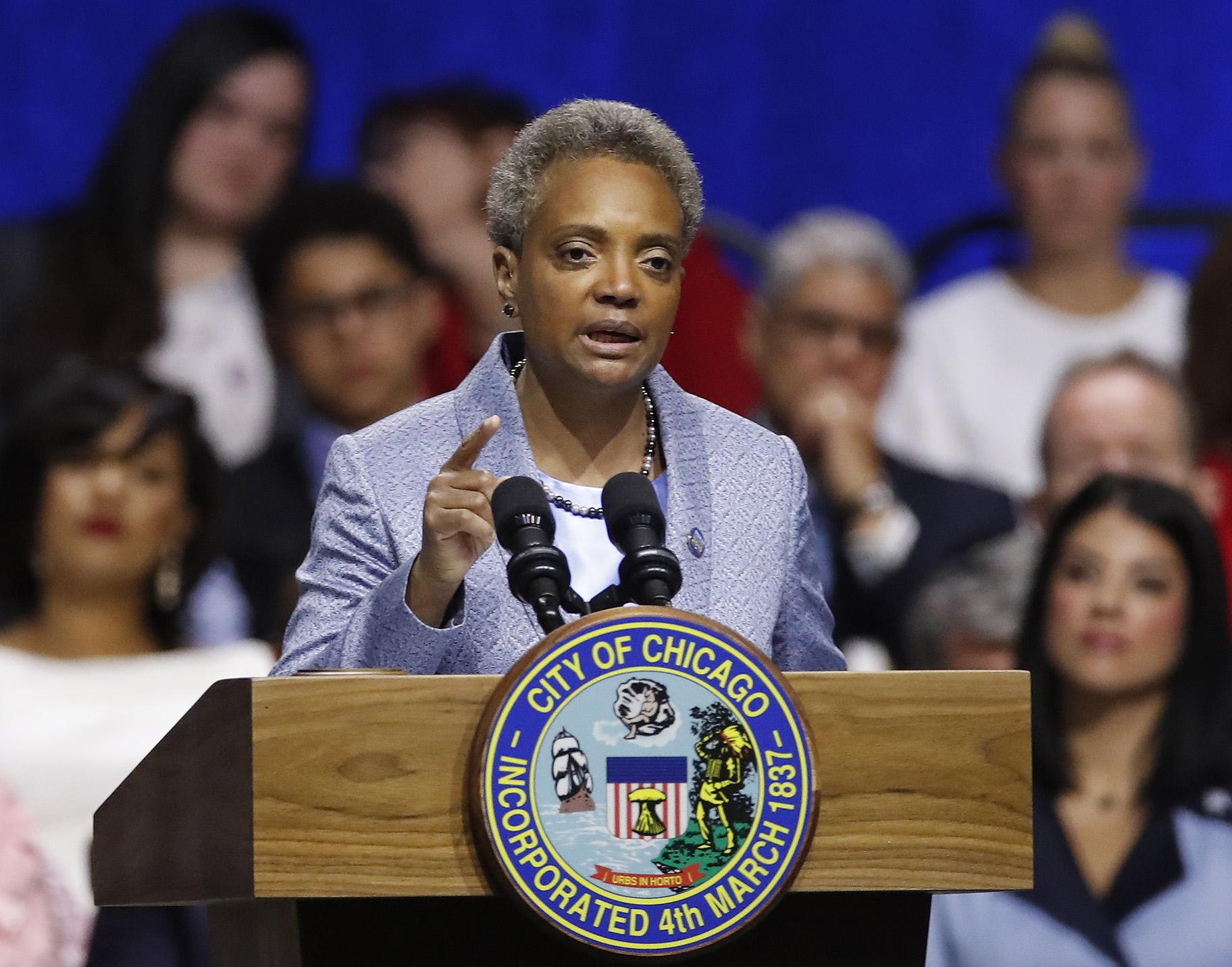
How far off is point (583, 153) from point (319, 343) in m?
2.35

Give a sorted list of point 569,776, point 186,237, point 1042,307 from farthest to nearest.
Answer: point 1042,307 < point 186,237 < point 569,776

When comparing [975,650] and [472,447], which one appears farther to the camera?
[975,650]

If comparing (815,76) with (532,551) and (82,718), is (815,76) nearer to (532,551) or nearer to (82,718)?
(82,718)

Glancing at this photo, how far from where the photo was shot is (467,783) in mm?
1500

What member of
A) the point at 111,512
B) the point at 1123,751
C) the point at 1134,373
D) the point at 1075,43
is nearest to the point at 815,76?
the point at 1075,43

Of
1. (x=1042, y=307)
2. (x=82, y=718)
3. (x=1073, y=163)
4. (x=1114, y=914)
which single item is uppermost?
(x=1073, y=163)

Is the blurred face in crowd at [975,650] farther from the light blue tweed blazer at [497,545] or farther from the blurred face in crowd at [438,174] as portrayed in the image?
the light blue tweed blazer at [497,545]

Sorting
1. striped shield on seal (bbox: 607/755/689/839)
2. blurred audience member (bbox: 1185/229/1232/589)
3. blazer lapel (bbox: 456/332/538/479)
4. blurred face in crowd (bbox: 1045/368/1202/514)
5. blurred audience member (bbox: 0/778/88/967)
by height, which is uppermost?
blurred audience member (bbox: 1185/229/1232/589)

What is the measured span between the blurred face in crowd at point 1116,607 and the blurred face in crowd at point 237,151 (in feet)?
6.15

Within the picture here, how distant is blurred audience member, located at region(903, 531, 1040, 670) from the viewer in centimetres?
351

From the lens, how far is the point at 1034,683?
3160 millimetres

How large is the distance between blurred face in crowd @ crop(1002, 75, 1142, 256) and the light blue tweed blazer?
8.96 ft

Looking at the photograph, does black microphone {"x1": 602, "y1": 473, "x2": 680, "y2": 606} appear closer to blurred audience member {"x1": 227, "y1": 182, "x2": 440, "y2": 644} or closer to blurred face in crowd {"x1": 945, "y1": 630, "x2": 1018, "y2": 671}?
blurred face in crowd {"x1": 945, "y1": 630, "x2": 1018, "y2": 671}

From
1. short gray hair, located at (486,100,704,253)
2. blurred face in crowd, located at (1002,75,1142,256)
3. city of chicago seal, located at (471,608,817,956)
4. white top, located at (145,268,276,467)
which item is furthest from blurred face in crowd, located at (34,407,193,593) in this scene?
city of chicago seal, located at (471,608,817,956)
